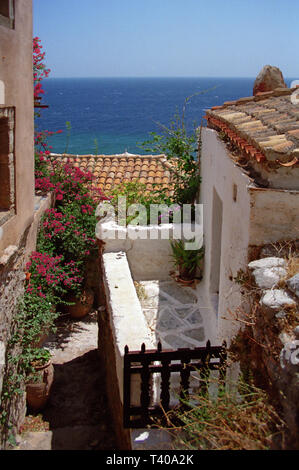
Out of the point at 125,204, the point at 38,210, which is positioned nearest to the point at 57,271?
the point at 38,210

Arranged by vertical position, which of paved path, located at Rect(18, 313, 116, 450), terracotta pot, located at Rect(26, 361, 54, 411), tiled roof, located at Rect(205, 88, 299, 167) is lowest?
paved path, located at Rect(18, 313, 116, 450)

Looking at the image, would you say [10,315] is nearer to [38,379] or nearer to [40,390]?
[38,379]

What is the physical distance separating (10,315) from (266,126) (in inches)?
164

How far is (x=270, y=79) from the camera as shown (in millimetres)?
7086

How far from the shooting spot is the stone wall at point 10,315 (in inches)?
230

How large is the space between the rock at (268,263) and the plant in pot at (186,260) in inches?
141

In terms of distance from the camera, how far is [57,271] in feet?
27.4

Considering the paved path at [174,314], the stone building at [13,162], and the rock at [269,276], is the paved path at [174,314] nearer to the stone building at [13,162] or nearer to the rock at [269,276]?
the stone building at [13,162]

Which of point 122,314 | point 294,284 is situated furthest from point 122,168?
point 294,284

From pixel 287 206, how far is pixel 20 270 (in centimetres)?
467

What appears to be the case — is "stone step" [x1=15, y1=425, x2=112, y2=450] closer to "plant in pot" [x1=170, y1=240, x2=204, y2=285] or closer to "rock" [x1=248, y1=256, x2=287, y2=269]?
"plant in pot" [x1=170, y1=240, x2=204, y2=285]

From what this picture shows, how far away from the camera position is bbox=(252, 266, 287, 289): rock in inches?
126

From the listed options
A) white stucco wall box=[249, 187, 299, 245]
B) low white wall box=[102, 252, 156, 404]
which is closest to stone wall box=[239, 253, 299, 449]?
white stucco wall box=[249, 187, 299, 245]

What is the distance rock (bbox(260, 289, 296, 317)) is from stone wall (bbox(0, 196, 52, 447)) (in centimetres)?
373
